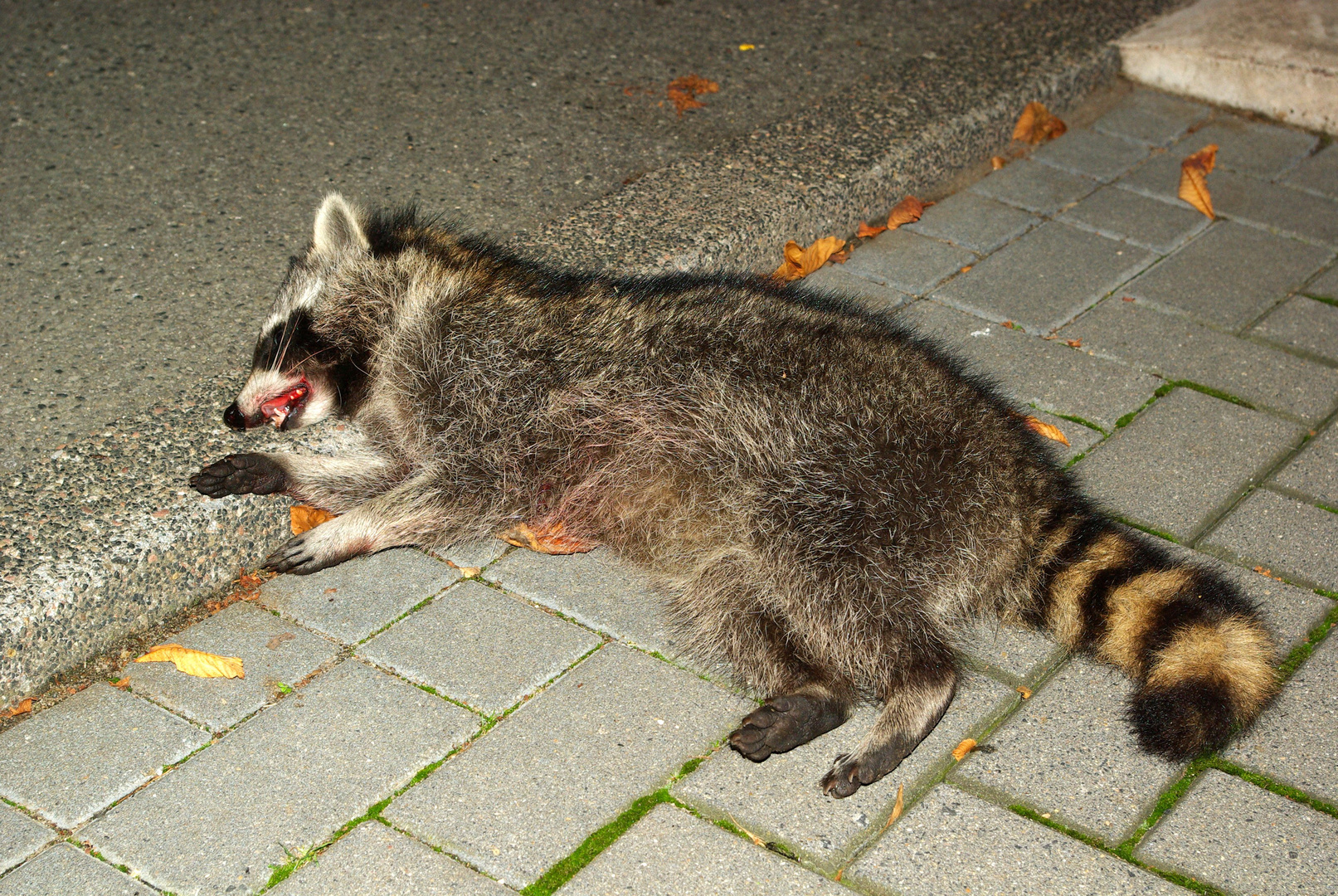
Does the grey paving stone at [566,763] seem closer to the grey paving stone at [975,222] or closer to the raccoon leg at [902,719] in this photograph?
the raccoon leg at [902,719]

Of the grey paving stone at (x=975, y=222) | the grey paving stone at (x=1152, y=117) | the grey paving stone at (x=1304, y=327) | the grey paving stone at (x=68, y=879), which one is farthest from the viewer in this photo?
the grey paving stone at (x=1152, y=117)

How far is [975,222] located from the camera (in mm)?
4410

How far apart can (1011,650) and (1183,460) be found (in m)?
0.94

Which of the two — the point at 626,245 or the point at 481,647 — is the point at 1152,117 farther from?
the point at 481,647

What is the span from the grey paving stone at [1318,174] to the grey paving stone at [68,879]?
15.2 feet

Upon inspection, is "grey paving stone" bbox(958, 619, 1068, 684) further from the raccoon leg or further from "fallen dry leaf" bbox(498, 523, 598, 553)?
"fallen dry leaf" bbox(498, 523, 598, 553)

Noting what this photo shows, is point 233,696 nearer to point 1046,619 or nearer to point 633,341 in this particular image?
point 633,341

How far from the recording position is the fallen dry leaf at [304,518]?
305 centimetres

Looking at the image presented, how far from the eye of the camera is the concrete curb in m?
2.61

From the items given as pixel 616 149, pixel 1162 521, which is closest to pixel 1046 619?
pixel 1162 521

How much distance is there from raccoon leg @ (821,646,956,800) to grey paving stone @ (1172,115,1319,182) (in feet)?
10.5

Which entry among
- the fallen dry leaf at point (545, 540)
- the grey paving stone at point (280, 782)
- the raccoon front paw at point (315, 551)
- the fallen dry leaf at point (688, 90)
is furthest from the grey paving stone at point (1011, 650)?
the fallen dry leaf at point (688, 90)

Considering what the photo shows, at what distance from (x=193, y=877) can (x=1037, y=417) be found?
2.44 m

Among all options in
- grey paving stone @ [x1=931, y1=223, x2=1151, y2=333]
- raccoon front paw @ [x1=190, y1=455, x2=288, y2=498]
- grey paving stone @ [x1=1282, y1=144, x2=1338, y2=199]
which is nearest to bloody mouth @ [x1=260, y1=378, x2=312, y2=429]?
raccoon front paw @ [x1=190, y1=455, x2=288, y2=498]
